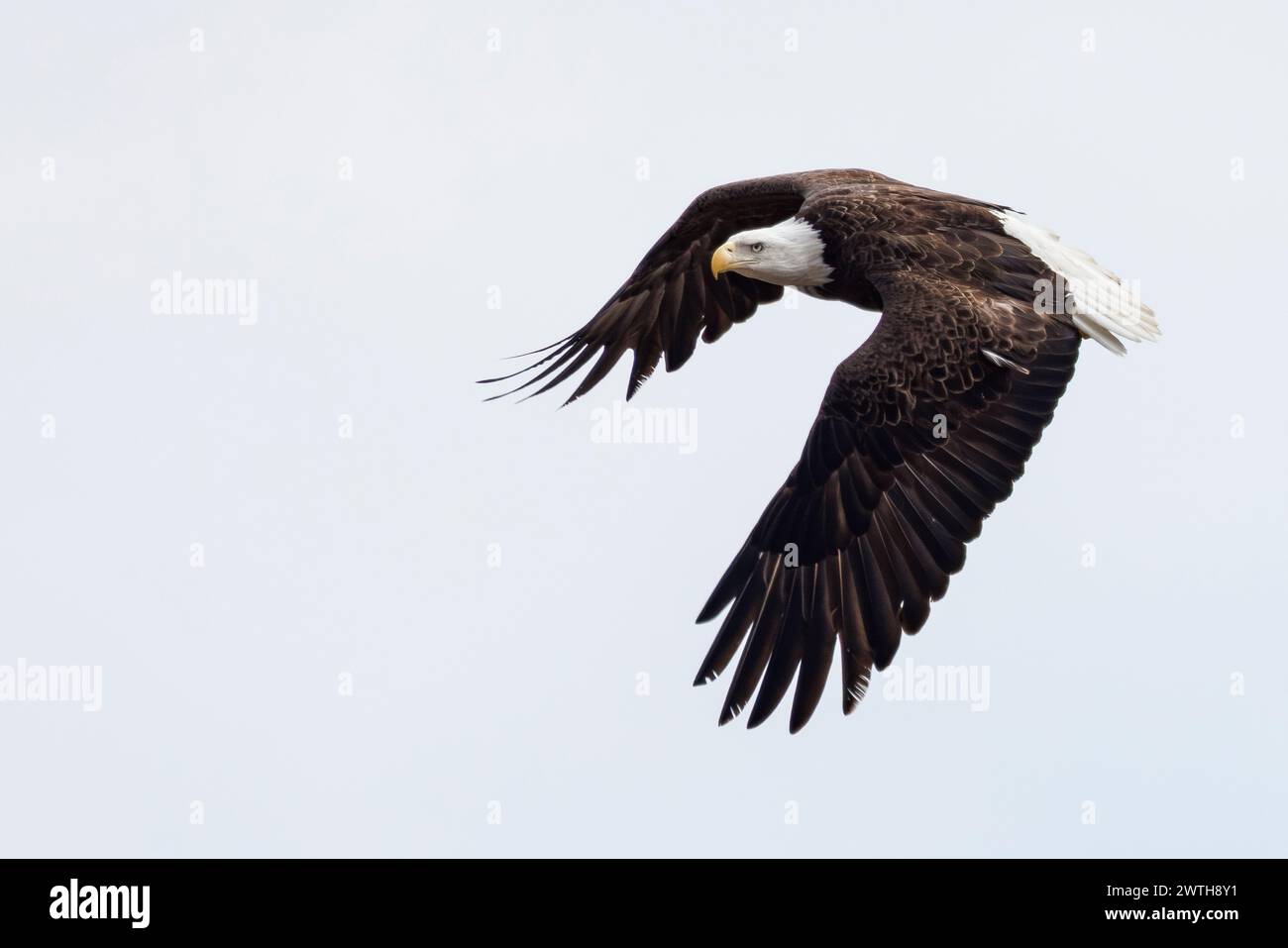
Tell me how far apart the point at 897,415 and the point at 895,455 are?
0.24 m

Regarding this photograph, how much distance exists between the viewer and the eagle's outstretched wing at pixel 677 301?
56.4ft

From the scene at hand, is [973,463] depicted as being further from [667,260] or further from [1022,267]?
[667,260]

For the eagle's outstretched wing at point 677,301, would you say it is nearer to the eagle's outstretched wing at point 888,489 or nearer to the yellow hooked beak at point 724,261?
the yellow hooked beak at point 724,261

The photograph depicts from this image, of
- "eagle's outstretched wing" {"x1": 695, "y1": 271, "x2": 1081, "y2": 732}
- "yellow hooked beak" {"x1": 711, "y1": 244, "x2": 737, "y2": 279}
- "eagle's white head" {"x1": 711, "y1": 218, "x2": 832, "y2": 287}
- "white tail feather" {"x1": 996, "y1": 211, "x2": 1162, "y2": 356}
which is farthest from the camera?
"yellow hooked beak" {"x1": 711, "y1": 244, "x2": 737, "y2": 279}

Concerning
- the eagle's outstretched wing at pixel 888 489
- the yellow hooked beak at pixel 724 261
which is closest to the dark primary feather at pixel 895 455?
the eagle's outstretched wing at pixel 888 489

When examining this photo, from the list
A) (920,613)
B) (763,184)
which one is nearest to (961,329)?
(920,613)

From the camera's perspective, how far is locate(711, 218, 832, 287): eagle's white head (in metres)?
15.3

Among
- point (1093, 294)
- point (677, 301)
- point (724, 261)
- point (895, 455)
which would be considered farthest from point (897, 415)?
point (677, 301)

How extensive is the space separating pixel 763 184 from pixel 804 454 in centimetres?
367

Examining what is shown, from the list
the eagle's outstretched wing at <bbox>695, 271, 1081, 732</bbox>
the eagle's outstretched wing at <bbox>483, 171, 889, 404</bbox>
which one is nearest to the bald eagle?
the eagle's outstretched wing at <bbox>695, 271, 1081, 732</bbox>

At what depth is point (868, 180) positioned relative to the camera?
1616 cm

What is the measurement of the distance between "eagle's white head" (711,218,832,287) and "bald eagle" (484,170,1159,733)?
0.04 ft

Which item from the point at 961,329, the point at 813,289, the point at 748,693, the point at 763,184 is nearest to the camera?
the point at 748,693

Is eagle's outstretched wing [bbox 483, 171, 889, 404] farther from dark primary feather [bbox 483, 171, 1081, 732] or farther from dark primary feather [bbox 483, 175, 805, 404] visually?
dark primary feather [bbox 483, 171, 1081, 732]
